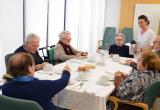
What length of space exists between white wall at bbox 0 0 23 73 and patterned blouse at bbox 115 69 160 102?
229 cm

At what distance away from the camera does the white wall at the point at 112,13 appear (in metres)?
6.99

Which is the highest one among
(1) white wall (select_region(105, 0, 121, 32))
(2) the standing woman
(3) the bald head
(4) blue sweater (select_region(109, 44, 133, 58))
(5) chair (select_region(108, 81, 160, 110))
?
(1) white wall (select_region(105, 0, 121, 32))

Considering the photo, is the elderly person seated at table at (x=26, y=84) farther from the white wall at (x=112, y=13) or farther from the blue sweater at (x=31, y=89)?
the white wall at (x=112, y=13)

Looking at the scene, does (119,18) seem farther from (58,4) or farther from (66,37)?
(66,37)

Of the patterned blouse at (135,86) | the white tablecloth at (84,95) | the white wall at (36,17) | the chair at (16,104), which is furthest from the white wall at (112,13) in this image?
the chair at (16,104)

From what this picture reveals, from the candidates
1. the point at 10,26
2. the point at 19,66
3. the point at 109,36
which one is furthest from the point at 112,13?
the point at 19,66

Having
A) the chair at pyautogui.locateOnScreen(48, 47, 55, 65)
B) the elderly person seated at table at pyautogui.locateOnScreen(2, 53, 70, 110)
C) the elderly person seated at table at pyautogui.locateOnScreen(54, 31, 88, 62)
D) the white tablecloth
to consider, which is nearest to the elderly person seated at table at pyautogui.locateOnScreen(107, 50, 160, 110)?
the white tablecloth

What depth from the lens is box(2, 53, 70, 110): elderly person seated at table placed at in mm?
1657

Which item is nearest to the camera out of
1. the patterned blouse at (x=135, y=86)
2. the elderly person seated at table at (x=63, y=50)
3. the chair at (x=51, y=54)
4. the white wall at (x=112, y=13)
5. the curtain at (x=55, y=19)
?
the patterned blouse at (x=135, y=86)

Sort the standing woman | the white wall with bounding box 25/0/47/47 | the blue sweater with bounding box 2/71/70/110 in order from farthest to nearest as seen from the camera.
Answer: the white wall with bounding box 25/0/47/47 → the standing woman → the blue sweater with bounding box 2/71/70/110

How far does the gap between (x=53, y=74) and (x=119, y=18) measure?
4.75m

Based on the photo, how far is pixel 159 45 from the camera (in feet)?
11.2

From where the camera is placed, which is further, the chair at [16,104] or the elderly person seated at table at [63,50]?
the elderly person seated at table at [63,50]

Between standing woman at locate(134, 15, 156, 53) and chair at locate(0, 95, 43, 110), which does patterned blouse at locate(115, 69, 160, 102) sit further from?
standing woman at locate(134, 15, 156, 53)
